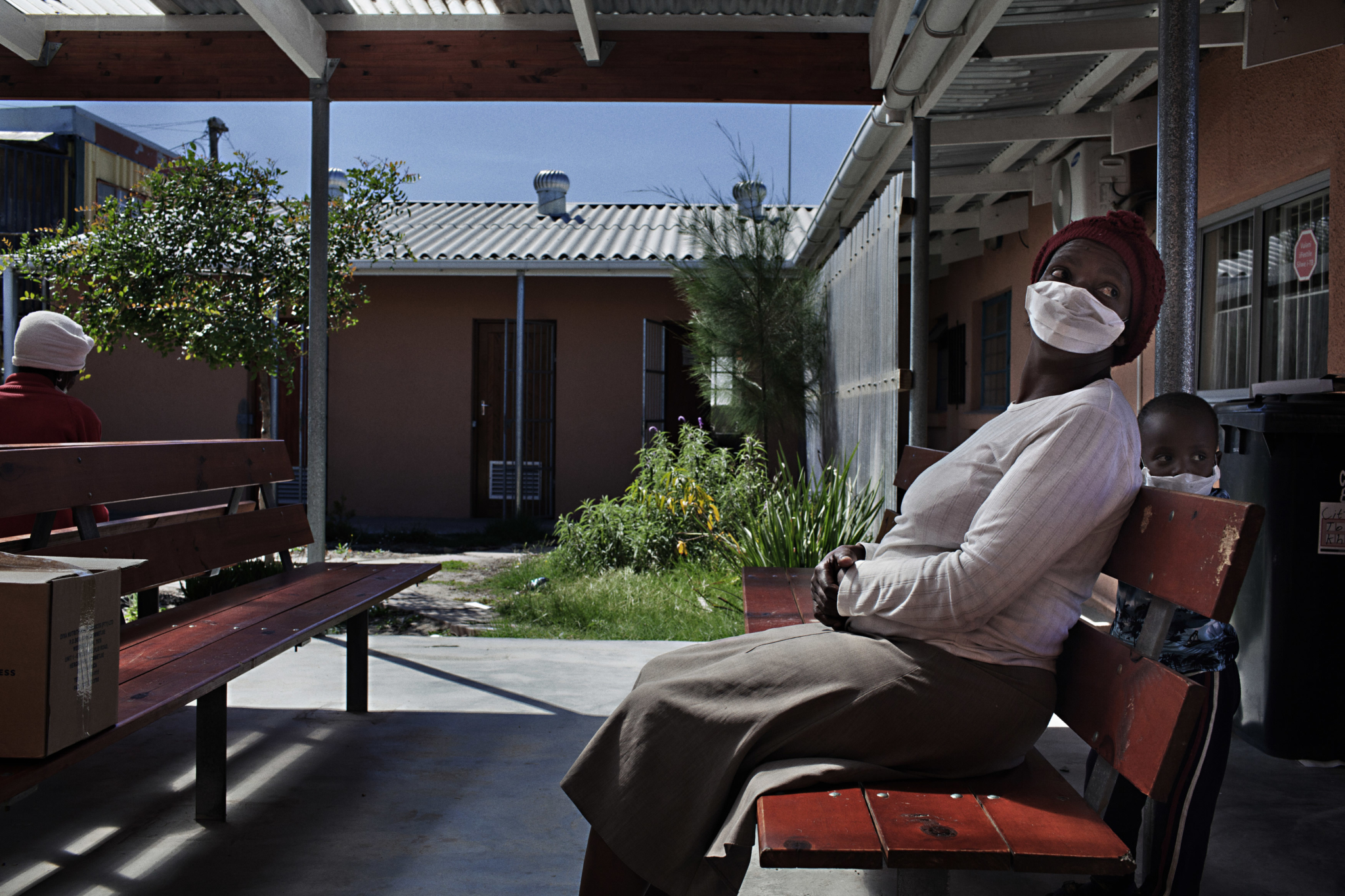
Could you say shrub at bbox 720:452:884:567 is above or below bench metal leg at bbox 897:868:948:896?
above

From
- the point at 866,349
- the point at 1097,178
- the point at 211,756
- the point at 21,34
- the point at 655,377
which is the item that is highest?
the point at 21,34

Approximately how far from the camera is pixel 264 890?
86.0 inches

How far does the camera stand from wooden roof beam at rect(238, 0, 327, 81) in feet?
12.4

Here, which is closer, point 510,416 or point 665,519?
point 665,519

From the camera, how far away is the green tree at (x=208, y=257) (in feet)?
21.2

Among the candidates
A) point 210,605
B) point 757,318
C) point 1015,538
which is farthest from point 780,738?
point 757,318

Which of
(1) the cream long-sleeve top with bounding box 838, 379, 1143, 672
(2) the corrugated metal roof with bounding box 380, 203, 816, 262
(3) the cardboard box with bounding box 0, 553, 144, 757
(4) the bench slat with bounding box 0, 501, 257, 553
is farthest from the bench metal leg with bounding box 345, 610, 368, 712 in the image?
(2) the corrugated metal roof with bounding box 380, 203, 816, 262

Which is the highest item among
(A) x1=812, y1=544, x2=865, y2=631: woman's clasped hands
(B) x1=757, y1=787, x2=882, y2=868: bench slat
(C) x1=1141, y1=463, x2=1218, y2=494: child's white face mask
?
(C) x1=1141, y1=463, x2=1218, y2=494: child's white face mask

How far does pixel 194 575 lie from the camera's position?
304 cm

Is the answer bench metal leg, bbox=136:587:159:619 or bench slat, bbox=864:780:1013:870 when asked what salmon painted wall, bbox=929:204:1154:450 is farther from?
bench slat, bbox=864:780:1013:870

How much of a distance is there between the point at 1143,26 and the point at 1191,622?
9.50ft

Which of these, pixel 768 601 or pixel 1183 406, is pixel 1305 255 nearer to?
pixel 1183 406

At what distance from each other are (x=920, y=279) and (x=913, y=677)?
345 centimetres

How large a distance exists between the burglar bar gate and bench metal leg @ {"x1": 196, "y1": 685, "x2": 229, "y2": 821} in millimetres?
3137
